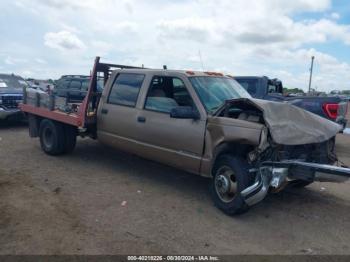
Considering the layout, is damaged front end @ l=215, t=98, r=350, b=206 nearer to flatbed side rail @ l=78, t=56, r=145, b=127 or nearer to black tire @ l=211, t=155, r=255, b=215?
black tire @ l=211, t=155, r=255, b=215

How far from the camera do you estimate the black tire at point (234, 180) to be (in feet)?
15.5

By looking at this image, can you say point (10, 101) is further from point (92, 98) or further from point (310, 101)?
point (310, 101)

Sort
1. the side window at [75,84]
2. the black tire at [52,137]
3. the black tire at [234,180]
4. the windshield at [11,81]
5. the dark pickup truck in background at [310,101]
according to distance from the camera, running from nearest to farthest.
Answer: the black tire at [234,180] → the black tire at [52,137] → the dark pickup truck in background at [310,101] → the windshield at [11,81] → the side window at [75,84]

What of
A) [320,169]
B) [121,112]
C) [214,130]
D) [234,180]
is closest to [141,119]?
[121,112]

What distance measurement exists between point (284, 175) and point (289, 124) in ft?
2.19

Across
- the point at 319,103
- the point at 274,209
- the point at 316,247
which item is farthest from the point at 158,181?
the point at 319,103

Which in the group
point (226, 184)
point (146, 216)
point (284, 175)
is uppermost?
point (284, 175)

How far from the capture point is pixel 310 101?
9273mm

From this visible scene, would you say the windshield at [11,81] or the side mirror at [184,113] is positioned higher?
the windshield at [11,81]

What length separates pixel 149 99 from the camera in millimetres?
6238

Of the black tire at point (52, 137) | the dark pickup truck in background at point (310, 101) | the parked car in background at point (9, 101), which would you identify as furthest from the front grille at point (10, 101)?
the dark pickup truck in background at point (310, 101)

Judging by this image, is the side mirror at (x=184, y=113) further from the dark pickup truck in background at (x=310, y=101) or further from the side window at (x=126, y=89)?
the dark pickup truck in background at (x=310, y=101)

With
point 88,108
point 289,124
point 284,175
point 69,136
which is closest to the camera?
point 284,175

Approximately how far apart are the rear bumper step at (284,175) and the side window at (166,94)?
1.63 metres
